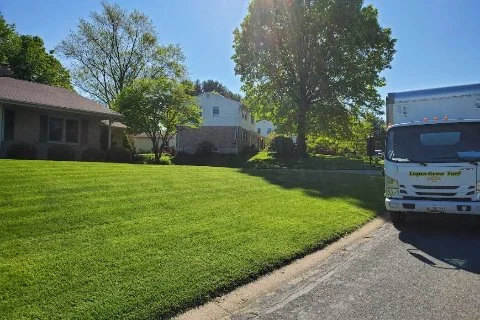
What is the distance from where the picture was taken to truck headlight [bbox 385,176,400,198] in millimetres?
8672

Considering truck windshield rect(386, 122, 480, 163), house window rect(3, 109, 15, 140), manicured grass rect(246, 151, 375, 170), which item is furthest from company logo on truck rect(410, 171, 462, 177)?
manicured grass rect(246, 151, 375, 170)

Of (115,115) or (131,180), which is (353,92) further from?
(131,180)

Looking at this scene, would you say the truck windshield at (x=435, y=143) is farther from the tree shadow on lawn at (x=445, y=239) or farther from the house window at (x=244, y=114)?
the house window at (x=244, y=114)

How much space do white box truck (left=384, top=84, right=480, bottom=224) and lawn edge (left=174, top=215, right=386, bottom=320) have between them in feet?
5.92

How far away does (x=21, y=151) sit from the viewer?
18.9 meters

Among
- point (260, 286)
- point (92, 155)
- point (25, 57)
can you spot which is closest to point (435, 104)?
point (260, 286)

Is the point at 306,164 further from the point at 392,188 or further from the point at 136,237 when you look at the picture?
the point at 136,237

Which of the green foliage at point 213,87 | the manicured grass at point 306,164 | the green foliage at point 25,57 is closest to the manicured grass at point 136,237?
the manicured grass at point 306,164

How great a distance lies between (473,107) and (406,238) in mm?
3458

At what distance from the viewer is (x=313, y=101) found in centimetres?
3372

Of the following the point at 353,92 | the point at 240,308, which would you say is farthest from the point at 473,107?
the point at 353,92

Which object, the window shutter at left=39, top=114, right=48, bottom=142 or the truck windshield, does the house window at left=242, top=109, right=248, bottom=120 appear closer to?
the window shutter at left=39, top=114, right=48, bottom=142

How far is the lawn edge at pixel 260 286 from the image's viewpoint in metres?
4.33

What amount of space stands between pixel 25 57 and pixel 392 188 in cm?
3978
